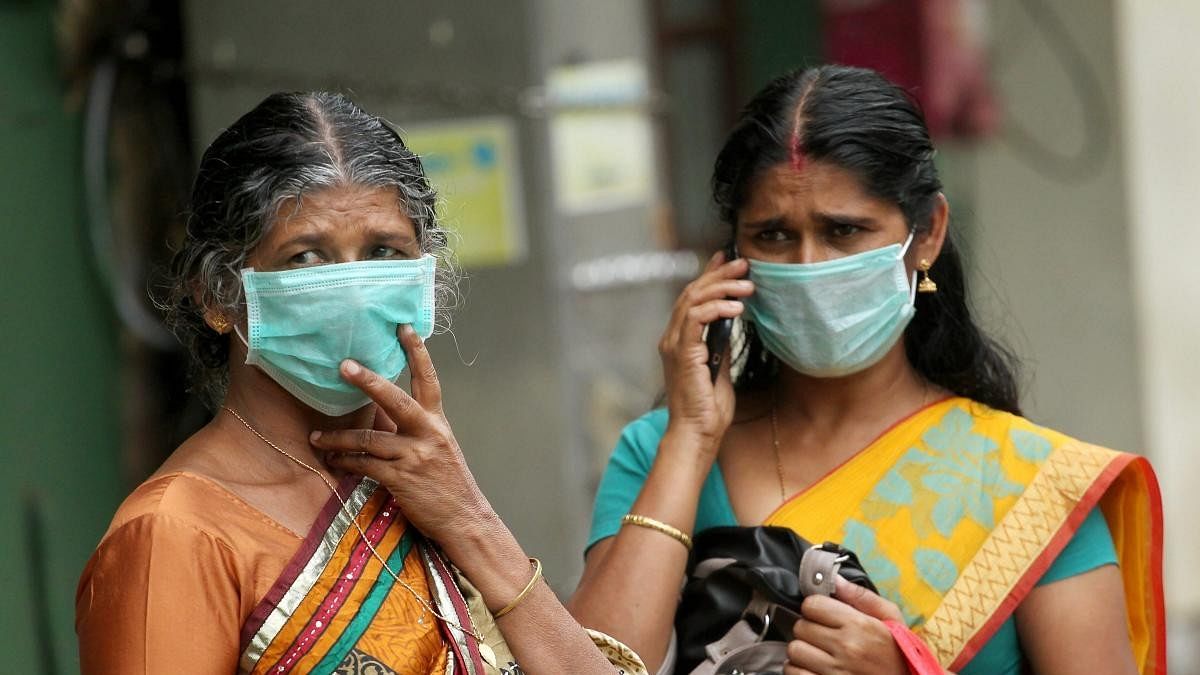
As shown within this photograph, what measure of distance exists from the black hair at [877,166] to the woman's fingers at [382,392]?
881 mm

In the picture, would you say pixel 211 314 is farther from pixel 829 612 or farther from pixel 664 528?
pixel 829 612

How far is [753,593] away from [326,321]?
91cm

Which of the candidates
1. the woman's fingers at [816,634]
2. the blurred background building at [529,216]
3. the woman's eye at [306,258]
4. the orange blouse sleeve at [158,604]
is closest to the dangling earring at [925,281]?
the blurred background building at [529,216]

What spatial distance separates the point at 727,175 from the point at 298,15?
2033mm

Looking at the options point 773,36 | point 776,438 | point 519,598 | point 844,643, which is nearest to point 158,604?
point 519,598

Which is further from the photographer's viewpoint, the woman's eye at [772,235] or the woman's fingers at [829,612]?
the woman's eye at [772,235]

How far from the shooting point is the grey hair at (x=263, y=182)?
84.9 inches

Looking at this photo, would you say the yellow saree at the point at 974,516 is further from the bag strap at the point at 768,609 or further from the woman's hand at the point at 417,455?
the woman's hand at the point at 417,455

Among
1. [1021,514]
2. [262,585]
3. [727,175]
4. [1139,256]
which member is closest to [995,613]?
[1021,514]

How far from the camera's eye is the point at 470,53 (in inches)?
184

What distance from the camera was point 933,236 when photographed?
9.39 ft

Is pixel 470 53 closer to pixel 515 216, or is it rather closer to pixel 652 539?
pixel 515 216

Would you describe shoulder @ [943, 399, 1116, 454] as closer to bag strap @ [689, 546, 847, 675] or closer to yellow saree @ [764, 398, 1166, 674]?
yellow saree @ [764, 398, 1166, 674]

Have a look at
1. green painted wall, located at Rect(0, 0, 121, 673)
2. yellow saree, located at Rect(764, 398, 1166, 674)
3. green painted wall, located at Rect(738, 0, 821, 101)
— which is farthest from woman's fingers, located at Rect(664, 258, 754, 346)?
green painted wall, located at Rect(738, 0, 821, 101)
